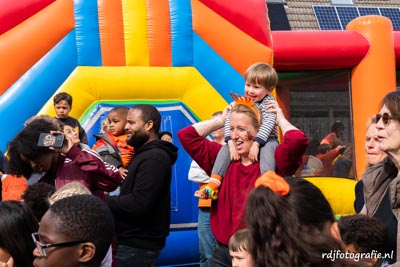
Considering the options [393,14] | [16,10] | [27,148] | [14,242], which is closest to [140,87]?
[16,10]

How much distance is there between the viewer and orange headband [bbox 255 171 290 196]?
76.7 inches

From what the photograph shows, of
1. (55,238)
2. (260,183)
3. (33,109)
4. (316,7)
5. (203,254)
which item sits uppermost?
(316,7)

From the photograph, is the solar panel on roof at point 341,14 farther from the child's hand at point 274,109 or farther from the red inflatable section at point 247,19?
the child's hand at point 274,109

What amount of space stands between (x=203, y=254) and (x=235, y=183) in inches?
55.6

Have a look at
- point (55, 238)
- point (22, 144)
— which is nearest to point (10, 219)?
point (55, 238)

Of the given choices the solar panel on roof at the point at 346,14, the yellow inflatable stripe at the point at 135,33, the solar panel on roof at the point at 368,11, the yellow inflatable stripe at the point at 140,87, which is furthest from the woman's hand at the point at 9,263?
the solar panel on roof at the point at 368,11

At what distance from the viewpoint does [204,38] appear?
6465mm

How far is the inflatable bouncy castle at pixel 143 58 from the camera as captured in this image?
5977 millimetres

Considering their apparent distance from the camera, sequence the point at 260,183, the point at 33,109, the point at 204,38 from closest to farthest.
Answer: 1. the point at 260,183
2. the point at 33,109
3. the point at 204,38

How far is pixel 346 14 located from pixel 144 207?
10.2 m

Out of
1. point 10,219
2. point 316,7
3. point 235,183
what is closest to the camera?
point 10,219

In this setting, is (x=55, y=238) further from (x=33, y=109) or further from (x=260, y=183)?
(x=33, y=109)

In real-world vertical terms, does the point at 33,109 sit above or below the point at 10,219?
above

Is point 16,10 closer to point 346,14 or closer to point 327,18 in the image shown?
point 327,18
